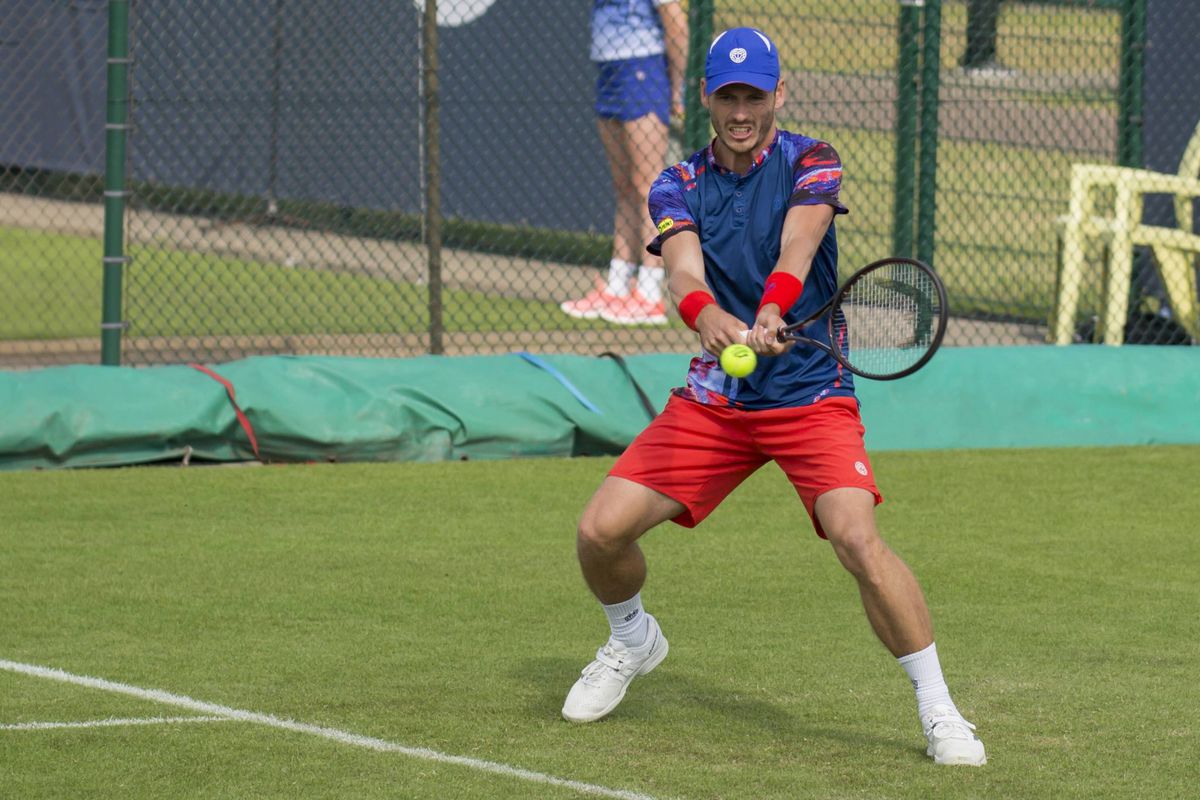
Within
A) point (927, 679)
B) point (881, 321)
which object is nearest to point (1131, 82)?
point (881, 321)

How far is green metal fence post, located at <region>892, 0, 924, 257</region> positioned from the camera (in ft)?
35.6

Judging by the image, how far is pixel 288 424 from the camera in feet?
28.2

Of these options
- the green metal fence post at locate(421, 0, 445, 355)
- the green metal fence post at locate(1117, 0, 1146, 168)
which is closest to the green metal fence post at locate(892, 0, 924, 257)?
the green metal fence post at locate(1117, 0, 1146, 168)

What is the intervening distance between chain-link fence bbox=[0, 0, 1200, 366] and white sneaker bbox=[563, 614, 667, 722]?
4.88 m

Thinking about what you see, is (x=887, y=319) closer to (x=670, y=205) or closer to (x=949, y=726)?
(x=670, y=205)

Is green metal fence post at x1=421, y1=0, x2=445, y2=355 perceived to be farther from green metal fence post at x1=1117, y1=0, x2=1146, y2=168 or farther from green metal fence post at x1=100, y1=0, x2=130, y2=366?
green metal fence post at x1=1117, y1=0, x2=1146, y2=168

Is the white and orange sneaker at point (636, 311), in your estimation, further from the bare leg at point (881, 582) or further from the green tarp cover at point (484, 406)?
the bare leg at point (881, 582)

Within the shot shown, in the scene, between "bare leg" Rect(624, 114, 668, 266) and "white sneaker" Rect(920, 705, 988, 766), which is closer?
"white sneaker" Rect(920, 705, 988, 766)

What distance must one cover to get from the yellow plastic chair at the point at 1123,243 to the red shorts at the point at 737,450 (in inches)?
261

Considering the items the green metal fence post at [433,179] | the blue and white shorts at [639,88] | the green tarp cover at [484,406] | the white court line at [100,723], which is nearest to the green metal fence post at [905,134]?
the blue and white shorts at [639,88]

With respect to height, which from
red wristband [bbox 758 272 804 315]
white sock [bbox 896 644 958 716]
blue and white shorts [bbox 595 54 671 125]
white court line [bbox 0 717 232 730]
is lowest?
white court line [bbox 0 717 232 730]

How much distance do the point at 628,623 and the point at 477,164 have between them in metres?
8.53

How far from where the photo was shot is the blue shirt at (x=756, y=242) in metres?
4.94

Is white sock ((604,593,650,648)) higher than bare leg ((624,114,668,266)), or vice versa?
bare leg ((624,114,668,266))
